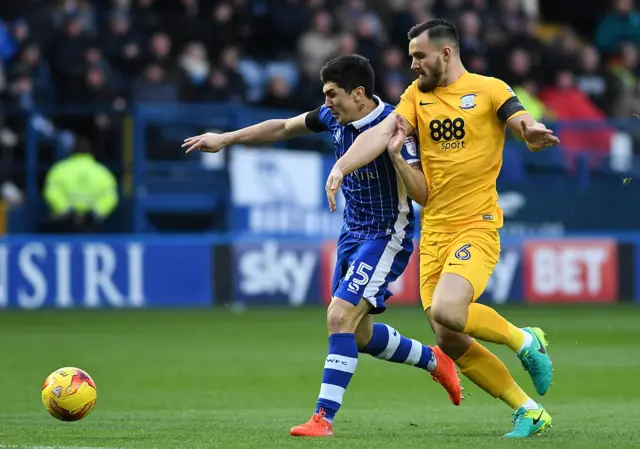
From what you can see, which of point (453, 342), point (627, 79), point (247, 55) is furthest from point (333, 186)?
point (627, 79)

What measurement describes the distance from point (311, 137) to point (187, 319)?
394 cm

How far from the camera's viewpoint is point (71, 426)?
8414 mm

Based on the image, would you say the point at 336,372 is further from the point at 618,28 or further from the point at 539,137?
the point at 618,28

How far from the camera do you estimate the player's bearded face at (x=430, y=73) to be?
7988mm

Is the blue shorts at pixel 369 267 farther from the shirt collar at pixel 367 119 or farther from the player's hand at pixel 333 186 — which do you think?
the player's hand at pixel 333 186

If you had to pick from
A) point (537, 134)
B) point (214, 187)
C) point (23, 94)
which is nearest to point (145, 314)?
point (214, 187)

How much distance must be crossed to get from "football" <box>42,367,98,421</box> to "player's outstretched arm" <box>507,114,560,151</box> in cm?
288

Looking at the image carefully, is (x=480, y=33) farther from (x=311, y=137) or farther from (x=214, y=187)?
(x=214, y=187)

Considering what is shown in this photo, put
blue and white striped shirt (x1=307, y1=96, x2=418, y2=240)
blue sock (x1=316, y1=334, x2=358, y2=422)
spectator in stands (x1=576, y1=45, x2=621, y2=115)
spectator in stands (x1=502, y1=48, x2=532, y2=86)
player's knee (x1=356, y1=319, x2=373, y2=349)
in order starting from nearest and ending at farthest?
blue sock (x1=316, y1=334, x2=358, y2=422)
blue and white striped shirt (x1=307, y1=96, x2=418, y2=240)
player's knee (x1=356, y1=319, x2=373, y2=349)
spectator in stands (x1=502, y1=48, x2=532, y2=86)
spectator in stands (x1=576, y1=45, x2=621, y2=115)

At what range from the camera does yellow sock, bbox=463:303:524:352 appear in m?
7.71

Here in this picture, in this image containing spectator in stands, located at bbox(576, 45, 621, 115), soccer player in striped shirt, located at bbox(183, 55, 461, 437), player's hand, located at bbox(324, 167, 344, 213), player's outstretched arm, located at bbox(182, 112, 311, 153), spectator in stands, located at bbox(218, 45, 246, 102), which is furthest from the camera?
spectator in stands, located at bbox(576, 45, 621, 115)

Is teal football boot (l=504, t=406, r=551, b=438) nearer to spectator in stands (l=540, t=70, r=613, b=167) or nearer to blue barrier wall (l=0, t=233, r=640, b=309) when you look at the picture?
blue barrier wall (l=0, t=233, r=640, b=309)

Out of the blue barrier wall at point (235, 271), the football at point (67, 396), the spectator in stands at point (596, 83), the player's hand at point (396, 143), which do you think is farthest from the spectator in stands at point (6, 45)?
the player's hand at point (396, 143)

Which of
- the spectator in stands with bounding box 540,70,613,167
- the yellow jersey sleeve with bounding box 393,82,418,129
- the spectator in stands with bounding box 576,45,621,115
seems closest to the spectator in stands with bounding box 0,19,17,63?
the spectator in stands with bounding box 540,70,613,167
